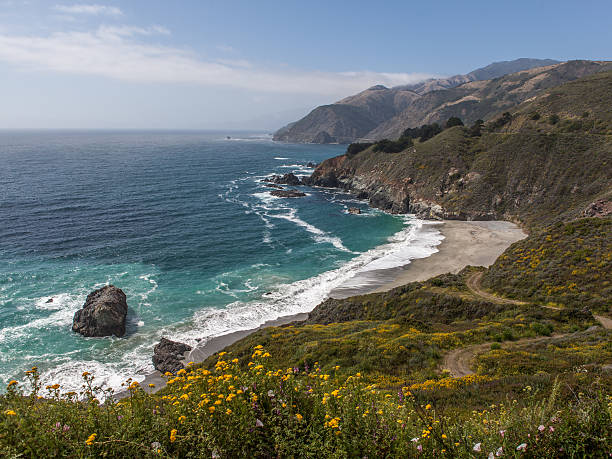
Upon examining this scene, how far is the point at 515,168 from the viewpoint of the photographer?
228 feet

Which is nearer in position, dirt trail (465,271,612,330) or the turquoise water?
dirt trail (465,271,612,330)

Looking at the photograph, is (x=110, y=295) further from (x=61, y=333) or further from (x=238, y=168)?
(x=238, y=168)

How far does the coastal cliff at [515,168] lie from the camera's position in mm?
60312

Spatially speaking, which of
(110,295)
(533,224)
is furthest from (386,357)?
(533,224)

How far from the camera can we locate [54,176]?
9906 cm

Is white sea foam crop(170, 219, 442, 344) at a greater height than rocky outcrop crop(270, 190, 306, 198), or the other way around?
rocky outcrop crop(270, 190, 306, 198)

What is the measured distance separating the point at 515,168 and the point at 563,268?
49846mm

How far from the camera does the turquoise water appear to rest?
97.6ft

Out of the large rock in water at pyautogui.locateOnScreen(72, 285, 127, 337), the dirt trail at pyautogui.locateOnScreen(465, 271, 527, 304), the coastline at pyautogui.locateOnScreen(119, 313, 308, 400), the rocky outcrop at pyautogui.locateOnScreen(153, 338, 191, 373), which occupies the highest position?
the dirt trail at pyautogui.locateOnScreen(465, 271, 527, 304)

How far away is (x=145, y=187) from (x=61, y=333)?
66.8 metres

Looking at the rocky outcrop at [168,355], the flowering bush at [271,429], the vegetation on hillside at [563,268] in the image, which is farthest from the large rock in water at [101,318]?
the vegetation on hillside at [563,268]

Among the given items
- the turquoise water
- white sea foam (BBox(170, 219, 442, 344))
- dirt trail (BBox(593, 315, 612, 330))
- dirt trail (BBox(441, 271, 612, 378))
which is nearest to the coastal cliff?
the turquoise water

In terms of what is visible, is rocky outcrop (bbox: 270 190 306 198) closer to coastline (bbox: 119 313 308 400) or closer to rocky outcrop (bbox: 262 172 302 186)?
rocky outcrop (bbox: 262 172 302 186)

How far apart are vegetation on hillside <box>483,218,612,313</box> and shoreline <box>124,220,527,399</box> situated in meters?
10.1
